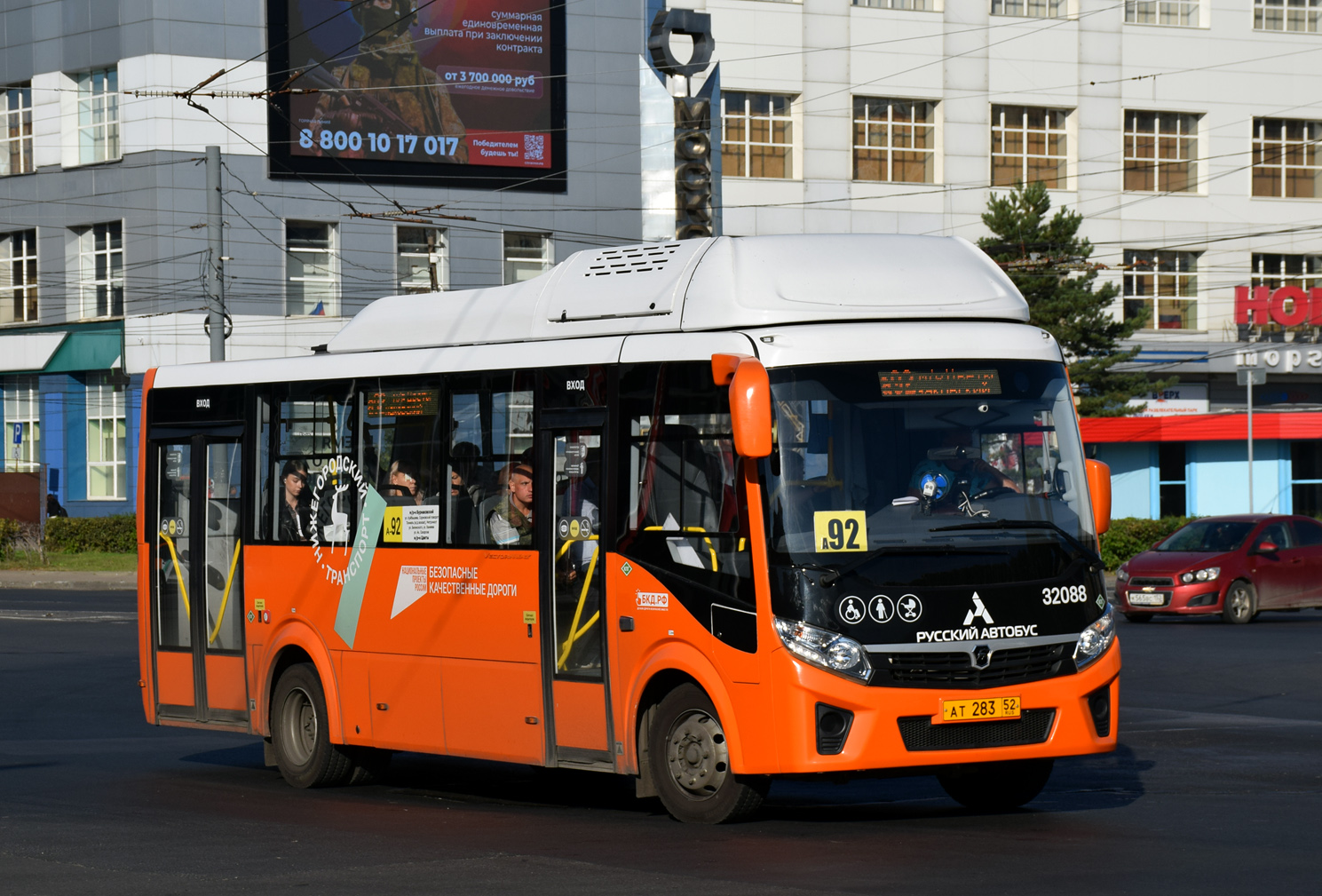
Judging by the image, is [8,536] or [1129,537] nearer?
[1129,537]

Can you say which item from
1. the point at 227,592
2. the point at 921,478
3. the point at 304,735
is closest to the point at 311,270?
the point at 227,592

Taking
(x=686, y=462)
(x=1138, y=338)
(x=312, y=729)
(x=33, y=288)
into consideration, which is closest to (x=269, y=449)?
(x=312, y=729)

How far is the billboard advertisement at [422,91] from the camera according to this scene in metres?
49.2

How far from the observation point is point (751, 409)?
29.7 feet

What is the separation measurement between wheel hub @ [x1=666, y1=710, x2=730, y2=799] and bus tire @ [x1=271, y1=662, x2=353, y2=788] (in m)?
3.24

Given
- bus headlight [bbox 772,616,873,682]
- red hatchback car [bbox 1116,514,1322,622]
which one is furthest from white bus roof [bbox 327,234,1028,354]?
red hatchback car [bbox 1116,514,1322,622]

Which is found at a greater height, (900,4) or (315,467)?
(900,4)

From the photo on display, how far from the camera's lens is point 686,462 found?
32.4 feet

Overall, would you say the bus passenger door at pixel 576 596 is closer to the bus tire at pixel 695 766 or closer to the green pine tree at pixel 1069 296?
the bus tire at pixel 695 766

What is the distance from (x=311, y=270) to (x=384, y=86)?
5432 mm

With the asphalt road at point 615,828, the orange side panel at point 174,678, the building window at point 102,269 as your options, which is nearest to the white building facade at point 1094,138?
the building window at point 102,269

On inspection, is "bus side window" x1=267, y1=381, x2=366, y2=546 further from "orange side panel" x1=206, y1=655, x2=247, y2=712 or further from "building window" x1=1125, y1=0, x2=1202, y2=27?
"building window" x1=1125, y1=0, x2=1202, y2=27

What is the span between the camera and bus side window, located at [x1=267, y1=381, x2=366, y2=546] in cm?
1219

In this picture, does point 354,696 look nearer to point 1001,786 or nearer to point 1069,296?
point 1001,786
